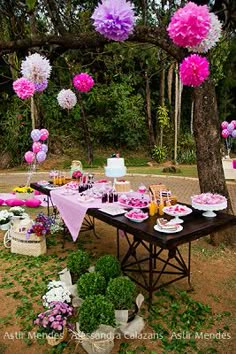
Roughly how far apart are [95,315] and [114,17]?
206cm

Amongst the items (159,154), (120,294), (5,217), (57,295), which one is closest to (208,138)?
(120,294)

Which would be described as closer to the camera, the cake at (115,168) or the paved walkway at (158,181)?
the cake at (115,168)

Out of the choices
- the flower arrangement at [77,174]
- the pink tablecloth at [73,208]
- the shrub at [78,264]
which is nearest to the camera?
the shrub at [78,264]

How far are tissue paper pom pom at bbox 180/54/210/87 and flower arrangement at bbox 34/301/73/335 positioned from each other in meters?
2.02

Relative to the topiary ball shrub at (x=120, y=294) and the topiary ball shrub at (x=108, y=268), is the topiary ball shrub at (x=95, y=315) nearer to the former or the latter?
the topiary ball shrub at (x=120, y=294)

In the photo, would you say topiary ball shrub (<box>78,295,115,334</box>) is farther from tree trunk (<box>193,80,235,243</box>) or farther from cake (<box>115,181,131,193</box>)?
tree trunk (<box>193,80,235,243</box>)

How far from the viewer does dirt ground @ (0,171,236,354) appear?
92.6 inches

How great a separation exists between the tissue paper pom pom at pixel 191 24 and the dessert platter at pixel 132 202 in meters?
1.50

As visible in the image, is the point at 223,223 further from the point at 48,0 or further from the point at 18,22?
the point at 18,22

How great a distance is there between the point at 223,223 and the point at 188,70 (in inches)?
50.5

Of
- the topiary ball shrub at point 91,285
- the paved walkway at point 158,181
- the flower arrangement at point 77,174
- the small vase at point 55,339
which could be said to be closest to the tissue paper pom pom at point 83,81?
the flower arrangement at point 77,174

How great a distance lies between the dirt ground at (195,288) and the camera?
7.72ft

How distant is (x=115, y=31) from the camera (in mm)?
2361

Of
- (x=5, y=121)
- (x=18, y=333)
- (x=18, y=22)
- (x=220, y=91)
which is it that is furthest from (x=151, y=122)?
(x=18, y=333)
